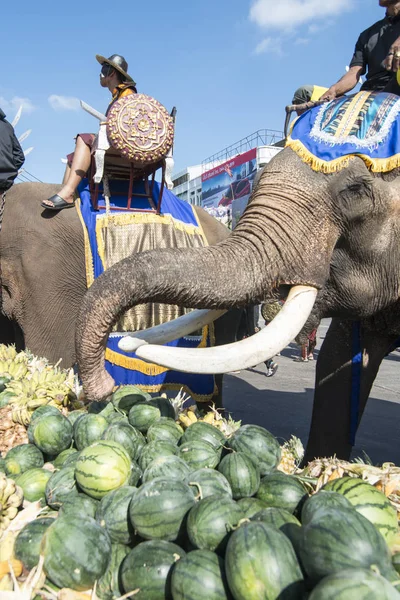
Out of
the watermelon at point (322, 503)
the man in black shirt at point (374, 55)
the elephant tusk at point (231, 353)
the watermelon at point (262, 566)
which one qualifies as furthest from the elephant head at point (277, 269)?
the man in black shirt at point (374, 55)

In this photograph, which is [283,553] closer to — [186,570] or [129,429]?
[186,570]

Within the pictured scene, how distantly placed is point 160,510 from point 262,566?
12.9 inches

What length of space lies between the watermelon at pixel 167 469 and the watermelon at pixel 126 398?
624mm

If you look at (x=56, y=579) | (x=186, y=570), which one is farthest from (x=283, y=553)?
(x=56, y=579)

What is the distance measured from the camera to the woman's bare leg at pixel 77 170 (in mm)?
→ 3898

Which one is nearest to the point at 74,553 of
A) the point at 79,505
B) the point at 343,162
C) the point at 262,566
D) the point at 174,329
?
the point at 79,505

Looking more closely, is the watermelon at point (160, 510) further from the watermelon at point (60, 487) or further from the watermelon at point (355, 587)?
the watermelon at point (355, 587)

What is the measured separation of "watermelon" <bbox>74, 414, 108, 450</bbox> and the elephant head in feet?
0.28

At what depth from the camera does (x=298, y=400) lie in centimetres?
600

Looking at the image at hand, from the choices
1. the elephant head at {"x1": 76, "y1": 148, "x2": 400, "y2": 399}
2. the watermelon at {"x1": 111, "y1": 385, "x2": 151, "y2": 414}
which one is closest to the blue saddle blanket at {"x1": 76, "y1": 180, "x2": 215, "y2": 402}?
the watermelon at {"x1": 111, "y1": 385, "x2": 151, "y2": 414}

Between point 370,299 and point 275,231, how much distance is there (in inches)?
22.5

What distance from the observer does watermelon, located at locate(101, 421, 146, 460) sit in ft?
5.77

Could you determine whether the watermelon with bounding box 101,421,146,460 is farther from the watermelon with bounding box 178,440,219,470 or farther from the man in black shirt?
the man in black shirt

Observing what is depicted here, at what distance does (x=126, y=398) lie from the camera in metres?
2.21
